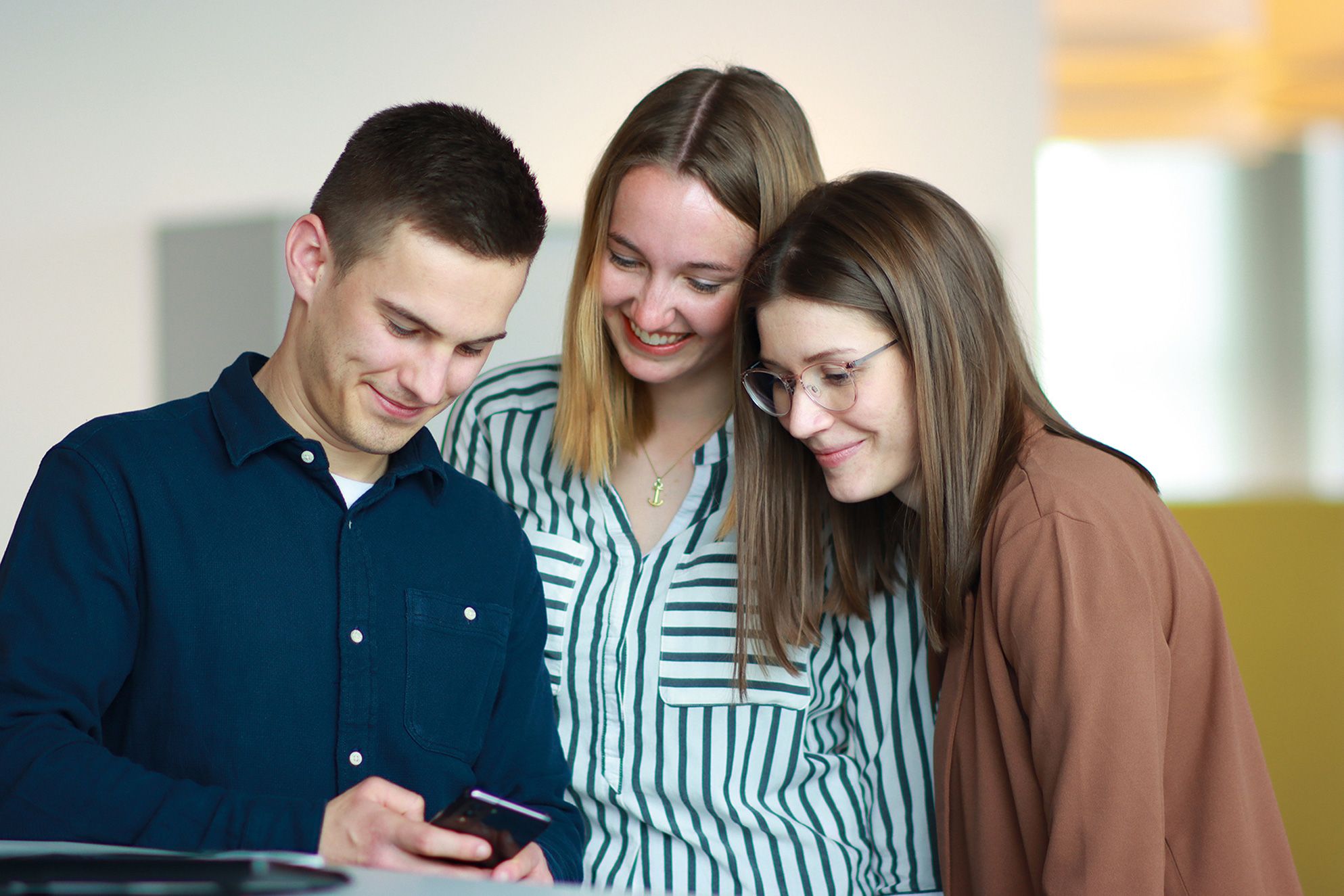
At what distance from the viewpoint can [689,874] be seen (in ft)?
5.76

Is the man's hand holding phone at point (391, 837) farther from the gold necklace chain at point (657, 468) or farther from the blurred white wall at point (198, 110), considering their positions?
the blurred white wall at point (198, 110)

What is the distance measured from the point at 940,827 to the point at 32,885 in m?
1.17

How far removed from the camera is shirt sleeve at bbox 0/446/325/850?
1.20 m

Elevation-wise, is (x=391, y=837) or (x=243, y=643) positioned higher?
(x=243, y=643)

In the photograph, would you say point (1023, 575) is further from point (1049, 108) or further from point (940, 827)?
point (1049, 108)

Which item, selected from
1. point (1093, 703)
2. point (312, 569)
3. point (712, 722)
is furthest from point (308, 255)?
point (1093, 703)

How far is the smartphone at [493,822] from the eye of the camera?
3.74 feet

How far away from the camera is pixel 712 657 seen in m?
1.82

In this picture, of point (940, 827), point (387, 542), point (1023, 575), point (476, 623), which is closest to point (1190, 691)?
point (1023, 575)

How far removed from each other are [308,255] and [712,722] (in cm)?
87

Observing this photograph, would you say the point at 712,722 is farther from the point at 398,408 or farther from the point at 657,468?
the point at 398,408

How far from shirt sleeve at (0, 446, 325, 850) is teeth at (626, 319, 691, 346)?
779 mm

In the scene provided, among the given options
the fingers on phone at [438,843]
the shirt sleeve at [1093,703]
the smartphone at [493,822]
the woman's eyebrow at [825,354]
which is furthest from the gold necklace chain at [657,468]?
the fingers on phone at [438,843]

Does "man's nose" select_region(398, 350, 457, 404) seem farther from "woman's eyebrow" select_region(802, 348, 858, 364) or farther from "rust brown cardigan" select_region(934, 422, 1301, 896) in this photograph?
"rust brown cardigan" select_region(934, 422, 1301, 896)
